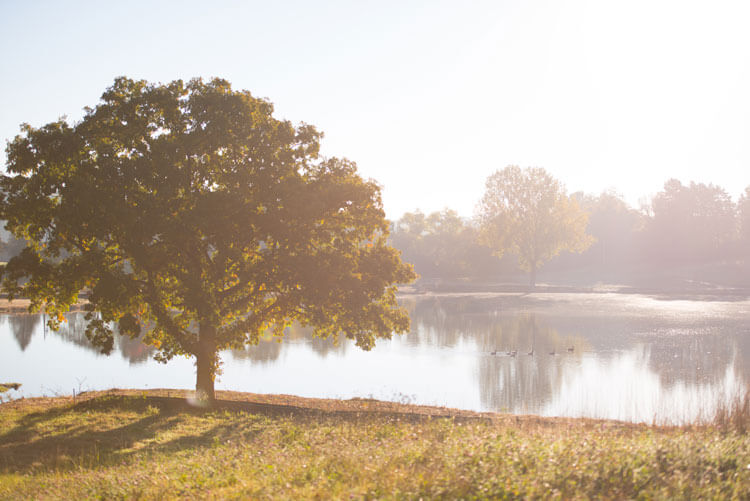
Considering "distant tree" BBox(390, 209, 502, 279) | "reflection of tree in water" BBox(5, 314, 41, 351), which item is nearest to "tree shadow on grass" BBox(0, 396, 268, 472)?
"reflection of tree in water" BBox(5, 314, 41, 351)

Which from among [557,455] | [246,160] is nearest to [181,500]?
[557,455]

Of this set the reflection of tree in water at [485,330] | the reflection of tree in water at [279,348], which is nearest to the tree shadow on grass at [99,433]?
the reflection of tree in water at [279,348]

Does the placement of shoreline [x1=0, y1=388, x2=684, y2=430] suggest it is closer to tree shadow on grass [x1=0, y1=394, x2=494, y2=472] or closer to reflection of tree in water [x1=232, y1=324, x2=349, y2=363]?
tree shadow on grass [x1=0, y1=394, x2=494, y2=472]

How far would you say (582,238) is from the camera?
9231 cm

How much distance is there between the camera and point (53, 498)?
30.7 feet

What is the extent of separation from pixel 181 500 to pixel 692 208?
429 feet

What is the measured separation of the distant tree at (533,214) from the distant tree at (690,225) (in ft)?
114

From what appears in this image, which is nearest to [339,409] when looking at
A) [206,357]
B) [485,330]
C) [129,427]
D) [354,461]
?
[206,357]

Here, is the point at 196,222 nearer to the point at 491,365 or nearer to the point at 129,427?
the point at 129,427

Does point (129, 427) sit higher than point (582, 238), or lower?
lower

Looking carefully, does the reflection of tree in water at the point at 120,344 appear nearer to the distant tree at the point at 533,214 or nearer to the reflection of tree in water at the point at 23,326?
the reflection of tree in water at the point at 23,326

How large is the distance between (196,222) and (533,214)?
7669 cm

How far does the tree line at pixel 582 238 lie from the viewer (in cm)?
8962

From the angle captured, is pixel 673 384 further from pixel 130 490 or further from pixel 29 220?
pixel 29 220
